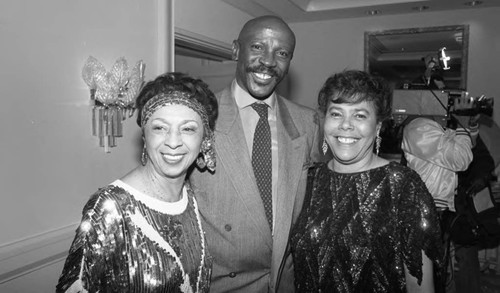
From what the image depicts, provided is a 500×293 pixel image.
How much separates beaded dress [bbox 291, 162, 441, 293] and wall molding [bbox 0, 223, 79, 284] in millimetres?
1409

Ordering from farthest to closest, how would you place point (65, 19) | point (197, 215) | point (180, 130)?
1. point (65, 19)
2. point (197, 215)
3. point (180, 130)

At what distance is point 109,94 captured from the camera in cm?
246

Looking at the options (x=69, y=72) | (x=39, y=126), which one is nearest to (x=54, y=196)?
(x=39, y=126)

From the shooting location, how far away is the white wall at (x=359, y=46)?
15.0 ft

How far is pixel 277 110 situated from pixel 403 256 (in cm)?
85

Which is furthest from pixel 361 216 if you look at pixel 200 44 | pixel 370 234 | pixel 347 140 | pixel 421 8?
pixel 421 8

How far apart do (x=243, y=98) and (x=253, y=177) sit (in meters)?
0.39

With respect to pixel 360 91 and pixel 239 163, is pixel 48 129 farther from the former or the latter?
pixel 360 91

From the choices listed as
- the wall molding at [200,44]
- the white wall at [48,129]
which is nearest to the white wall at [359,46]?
the wall molding at [200,44]

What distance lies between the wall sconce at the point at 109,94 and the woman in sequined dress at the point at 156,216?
122 centimetres

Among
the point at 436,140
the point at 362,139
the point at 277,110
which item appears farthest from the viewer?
the point at 436,140

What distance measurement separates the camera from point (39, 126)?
6.83 ft

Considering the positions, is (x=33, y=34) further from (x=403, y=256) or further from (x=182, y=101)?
(x=403, y=256)

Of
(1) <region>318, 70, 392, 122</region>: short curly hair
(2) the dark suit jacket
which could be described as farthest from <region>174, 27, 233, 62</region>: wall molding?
(1) <region>318, 70, 392, 122</region>: short curly hair
